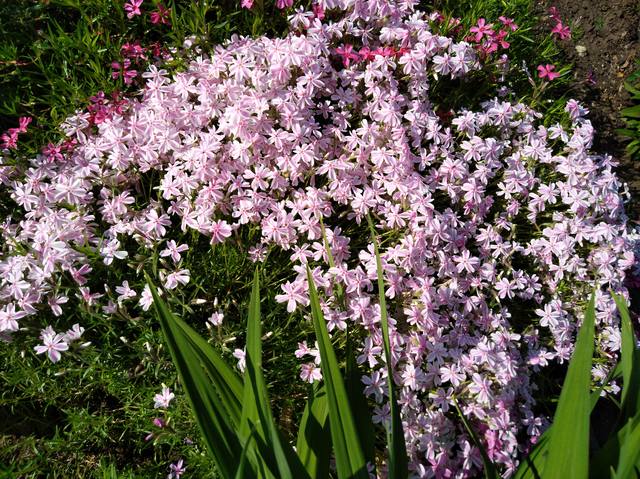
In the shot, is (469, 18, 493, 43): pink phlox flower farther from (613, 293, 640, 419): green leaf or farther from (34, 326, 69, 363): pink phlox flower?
(34, 326, 69, 363): pink phlox flower

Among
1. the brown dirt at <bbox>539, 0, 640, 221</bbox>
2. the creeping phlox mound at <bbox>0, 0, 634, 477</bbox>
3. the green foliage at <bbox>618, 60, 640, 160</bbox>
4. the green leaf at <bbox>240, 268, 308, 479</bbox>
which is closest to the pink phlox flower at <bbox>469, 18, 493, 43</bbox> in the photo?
the creeping phlox mound at <bbox>0, 0, 634, 477</bbox>

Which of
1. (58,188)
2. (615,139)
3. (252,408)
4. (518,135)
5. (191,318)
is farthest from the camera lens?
(615,139)

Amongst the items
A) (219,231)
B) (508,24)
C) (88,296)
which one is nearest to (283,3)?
(219,231)

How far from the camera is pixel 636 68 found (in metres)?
4.11

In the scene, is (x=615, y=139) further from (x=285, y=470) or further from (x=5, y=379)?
(x=5, y=379)

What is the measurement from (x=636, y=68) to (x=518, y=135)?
177 centimetres

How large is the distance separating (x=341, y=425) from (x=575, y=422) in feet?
1.92

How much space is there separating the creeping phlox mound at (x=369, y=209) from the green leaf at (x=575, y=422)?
78cm

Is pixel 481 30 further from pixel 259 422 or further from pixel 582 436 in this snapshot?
pixel 259 422

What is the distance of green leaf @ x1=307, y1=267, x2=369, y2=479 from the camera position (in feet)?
5.00

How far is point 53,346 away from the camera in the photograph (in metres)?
2.10

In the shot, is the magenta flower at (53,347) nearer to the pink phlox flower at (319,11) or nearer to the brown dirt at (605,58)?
the pink phlox flower at (319,11)

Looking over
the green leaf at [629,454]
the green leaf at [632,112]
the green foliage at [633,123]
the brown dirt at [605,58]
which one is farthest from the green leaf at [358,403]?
the green leaf at [632,112]

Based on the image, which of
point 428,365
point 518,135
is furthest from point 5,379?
point 518,135
